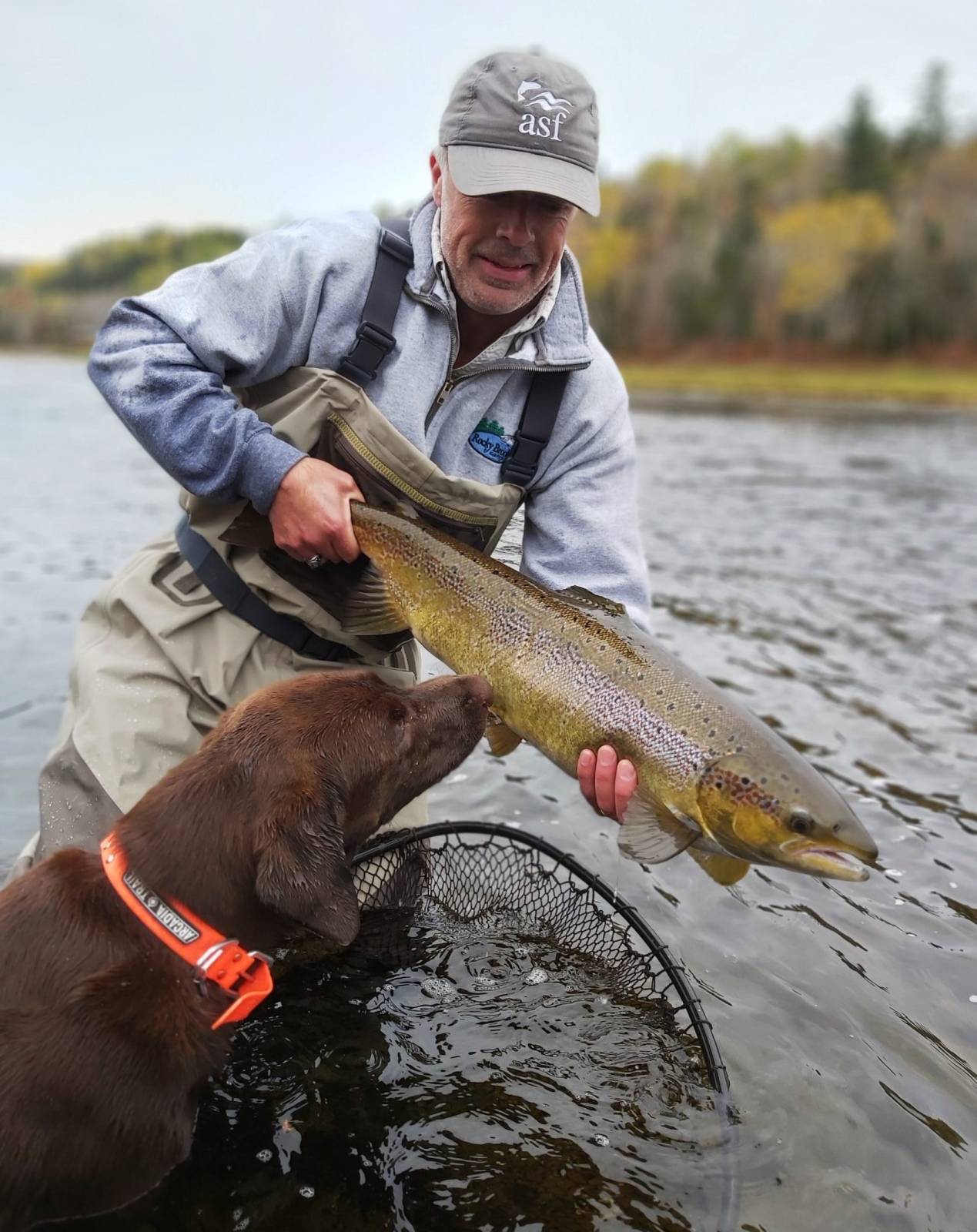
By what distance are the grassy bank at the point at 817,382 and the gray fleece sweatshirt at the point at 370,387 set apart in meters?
38.1

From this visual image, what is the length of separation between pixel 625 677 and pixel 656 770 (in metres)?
0.30

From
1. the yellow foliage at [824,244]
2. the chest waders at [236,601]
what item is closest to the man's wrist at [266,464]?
the chest waders at [236,601]

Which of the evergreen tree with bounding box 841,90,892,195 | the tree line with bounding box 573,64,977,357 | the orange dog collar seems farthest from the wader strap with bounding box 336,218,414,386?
the evergreen tree with bounding box 841,90,892,195

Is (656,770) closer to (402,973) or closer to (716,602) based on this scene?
(402,973)

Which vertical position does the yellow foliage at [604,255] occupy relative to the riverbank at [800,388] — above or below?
above

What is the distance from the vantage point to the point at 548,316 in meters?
3.90

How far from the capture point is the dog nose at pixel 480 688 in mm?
3479

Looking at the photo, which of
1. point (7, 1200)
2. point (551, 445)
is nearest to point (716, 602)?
point (551, 445)

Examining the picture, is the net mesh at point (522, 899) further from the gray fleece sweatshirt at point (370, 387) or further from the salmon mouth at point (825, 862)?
the gray fleece sweatshirt at point (370, 387)

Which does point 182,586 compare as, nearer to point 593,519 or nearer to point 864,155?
point 593,519

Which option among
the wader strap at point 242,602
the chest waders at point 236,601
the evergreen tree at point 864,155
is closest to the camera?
the chest waders at point 236,601

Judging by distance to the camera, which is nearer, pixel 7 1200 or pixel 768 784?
pixel 7 1200

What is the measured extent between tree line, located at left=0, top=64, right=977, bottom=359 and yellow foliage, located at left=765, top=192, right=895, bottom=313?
97 millimetres

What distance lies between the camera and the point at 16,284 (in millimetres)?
158250
